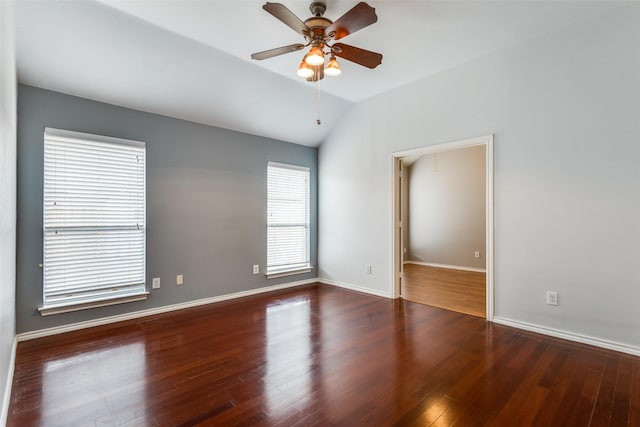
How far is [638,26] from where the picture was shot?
2621 mm

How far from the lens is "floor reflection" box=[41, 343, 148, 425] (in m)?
1.87

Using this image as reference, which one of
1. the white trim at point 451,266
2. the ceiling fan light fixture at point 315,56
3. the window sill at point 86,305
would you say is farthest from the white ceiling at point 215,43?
the white trim at point 451,266

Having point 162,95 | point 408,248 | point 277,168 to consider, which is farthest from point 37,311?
point 408,248

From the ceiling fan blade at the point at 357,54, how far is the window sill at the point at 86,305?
3370 millimetres

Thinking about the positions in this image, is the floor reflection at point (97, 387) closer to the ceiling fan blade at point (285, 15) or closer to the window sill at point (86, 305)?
the window sill at point (86, 305)

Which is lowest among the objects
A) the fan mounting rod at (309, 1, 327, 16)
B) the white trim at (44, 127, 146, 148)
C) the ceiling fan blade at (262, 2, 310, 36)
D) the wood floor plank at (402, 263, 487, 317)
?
the wood floor plank at (402, 263, 487, 317)

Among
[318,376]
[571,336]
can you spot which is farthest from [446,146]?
[318,376]

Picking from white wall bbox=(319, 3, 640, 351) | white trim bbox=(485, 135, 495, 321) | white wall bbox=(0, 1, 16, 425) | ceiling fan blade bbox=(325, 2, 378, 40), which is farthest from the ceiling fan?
white trim bbox=(485, 135, 495, 321)

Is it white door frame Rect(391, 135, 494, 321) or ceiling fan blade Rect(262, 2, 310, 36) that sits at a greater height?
ceiling fan blade Rect(262, 2, 310, 36)

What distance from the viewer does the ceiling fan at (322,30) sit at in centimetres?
210

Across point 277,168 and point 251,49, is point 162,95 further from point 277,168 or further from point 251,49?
point 277,168

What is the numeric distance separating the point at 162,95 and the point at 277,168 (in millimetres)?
1967

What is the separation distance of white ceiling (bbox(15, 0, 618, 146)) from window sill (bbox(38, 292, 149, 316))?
2.19m

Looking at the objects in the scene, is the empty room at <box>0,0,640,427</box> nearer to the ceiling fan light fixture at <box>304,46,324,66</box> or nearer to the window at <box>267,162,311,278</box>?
the ceiling fan light fixture at <box>304,46,324,66</box>
